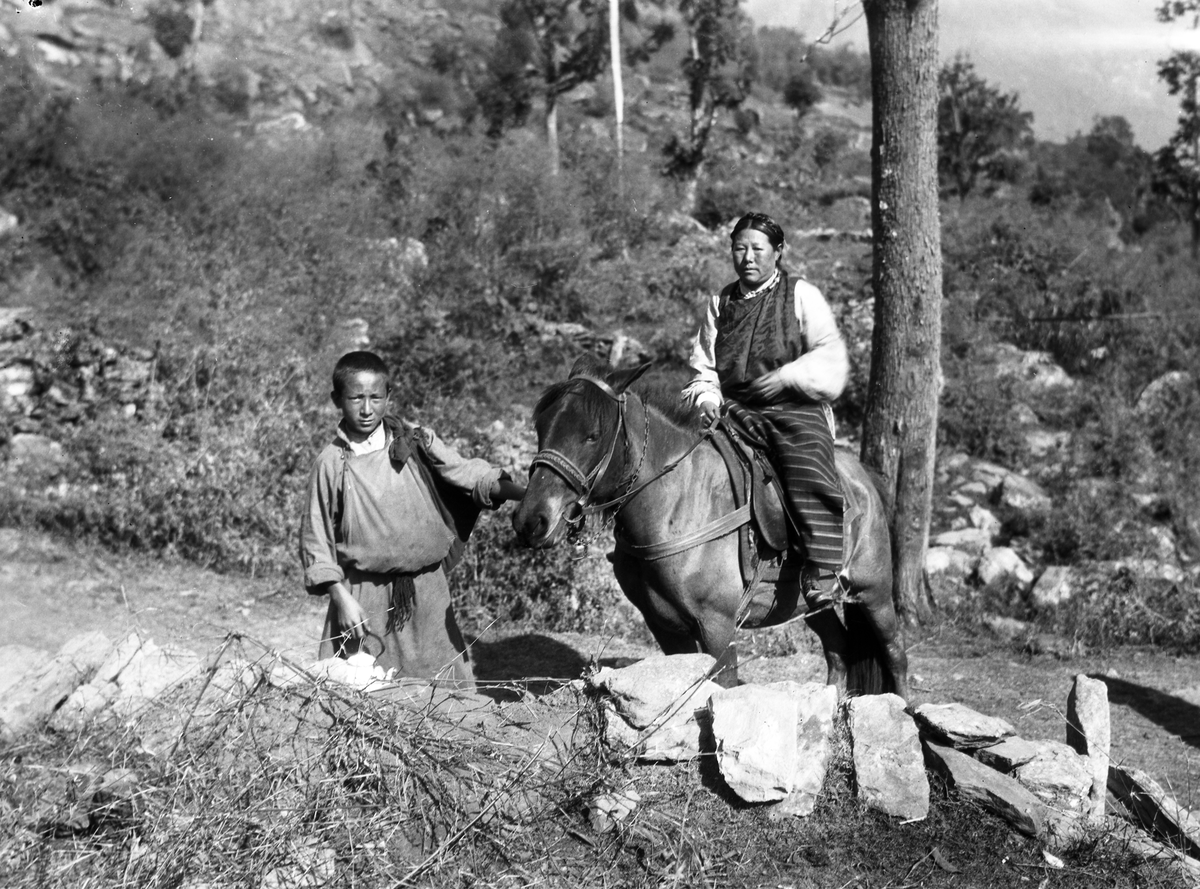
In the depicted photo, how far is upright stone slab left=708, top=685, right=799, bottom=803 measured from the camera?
3.46m

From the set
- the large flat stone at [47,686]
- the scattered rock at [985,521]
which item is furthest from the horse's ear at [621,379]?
the scattered rock at [985,521]

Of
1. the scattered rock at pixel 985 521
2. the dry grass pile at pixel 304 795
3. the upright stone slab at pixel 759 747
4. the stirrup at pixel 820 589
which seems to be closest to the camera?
the dry grass pile at pixel 304 795

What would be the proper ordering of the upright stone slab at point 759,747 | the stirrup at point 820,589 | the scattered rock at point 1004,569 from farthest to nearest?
the scattered rock at point 1004,569, the stirrup at point 820,589, the upright stone slab at point 759,747

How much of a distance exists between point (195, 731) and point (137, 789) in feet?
0.85

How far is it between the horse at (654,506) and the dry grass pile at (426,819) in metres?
0.74

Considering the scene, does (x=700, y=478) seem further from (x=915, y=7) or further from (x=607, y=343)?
(x=607, y=343)

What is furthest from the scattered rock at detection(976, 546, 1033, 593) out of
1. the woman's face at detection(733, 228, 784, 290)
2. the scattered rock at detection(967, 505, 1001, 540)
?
the woman's face at detection(733, 228, 784, 290)

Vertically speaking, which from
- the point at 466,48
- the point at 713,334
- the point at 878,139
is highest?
the point at 466,48

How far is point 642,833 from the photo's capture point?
3.31 m

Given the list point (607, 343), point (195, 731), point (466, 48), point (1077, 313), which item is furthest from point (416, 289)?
point (466, 48)

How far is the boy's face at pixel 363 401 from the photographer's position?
13.1 ft

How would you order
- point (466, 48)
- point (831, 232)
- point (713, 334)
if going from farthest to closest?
point (466, 48) < point (831, 232) < point (713, 334)

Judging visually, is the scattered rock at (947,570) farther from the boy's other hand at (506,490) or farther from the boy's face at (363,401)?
the boy's face at (363,401)

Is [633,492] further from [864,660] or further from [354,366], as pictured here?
[864,660]
